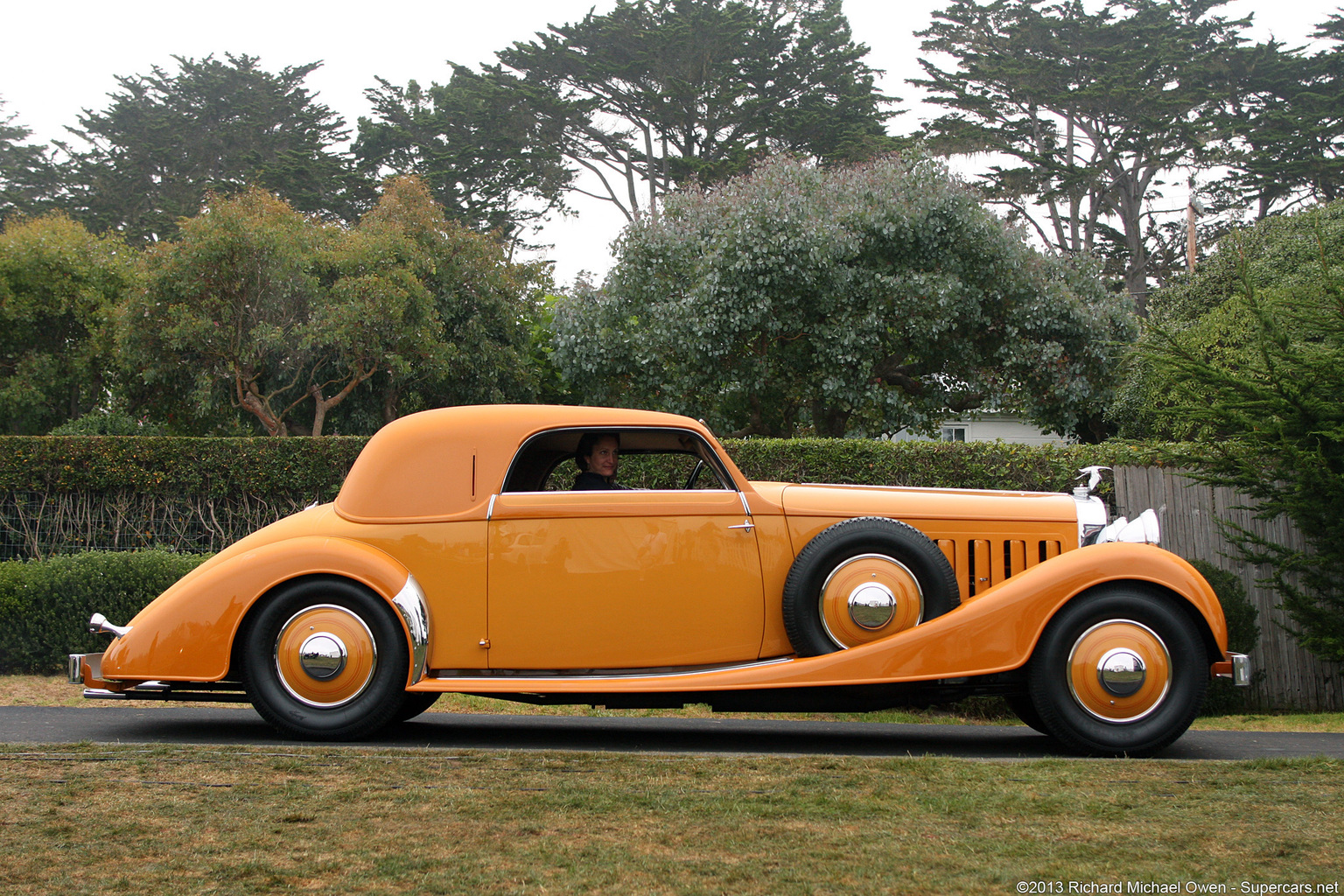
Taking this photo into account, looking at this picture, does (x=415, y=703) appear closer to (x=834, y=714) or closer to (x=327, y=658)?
(x=327, y=658)

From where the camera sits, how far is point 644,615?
5.38 meters

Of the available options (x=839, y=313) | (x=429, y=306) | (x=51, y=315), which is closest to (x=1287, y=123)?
(x=839, y=313)

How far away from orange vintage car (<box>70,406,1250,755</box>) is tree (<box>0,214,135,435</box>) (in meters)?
16.0

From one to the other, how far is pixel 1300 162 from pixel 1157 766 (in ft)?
101

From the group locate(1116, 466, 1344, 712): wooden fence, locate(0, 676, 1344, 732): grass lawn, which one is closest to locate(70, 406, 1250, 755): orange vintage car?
locate(0, 676, 1344, 732): grass lawn

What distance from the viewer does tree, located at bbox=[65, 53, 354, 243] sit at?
31.6m

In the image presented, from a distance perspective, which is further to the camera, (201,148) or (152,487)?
(201,148)

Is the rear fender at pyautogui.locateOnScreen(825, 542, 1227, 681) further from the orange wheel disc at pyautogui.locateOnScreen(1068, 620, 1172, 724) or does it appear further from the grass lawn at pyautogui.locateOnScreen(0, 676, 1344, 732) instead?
the grass lawn at pyautogui.locateOnScreen(0, 676, 1344, 732)

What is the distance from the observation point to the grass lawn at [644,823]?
306cm

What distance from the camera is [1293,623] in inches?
336

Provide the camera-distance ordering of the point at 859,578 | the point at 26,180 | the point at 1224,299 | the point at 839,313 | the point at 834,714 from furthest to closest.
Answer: the point at 26,180
the point at 1224,299
the point at 839,313
the point at 834,714
the point at 859,578

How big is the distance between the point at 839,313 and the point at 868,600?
11.2m

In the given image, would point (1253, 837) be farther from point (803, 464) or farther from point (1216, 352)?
point (1216, 352)

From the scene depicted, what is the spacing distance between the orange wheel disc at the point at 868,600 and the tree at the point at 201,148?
2956cm
